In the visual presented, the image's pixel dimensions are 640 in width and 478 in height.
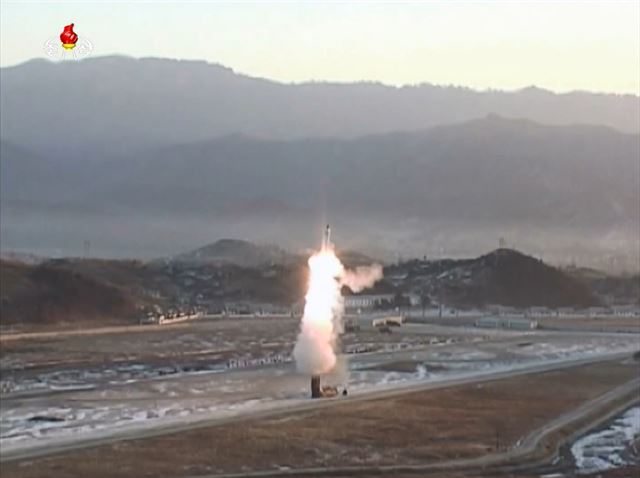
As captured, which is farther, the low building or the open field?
the low building

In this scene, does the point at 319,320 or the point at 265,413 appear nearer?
the point at 265,413

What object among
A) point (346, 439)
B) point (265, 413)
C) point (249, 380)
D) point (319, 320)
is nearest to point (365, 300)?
point (249, 380)

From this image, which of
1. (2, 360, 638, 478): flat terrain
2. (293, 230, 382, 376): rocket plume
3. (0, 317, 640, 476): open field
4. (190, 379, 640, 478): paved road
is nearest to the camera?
(190, 379, 640, 478): paved road

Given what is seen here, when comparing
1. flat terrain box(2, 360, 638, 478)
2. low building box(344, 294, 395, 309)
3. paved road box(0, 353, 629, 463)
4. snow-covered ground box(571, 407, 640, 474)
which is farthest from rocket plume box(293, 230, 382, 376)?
low building box(344, 294, 395, 309)

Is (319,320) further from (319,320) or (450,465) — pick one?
(450,465)

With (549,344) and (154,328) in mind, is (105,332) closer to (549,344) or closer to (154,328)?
(154,328)

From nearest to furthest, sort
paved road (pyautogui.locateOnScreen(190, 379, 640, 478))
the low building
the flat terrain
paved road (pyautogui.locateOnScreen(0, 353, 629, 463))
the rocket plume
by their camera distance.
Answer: paved road (pyautogui.locateOnScreen(190, 379, 640, 478)) → the flat terrain → paved road (pyautogui.locateOnScreen(0, 353, 629, 463)) → the rocket plume → the low building

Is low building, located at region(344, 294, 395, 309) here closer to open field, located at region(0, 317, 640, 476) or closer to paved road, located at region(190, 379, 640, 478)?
open field, located at region(0, 317, 640, 476)
